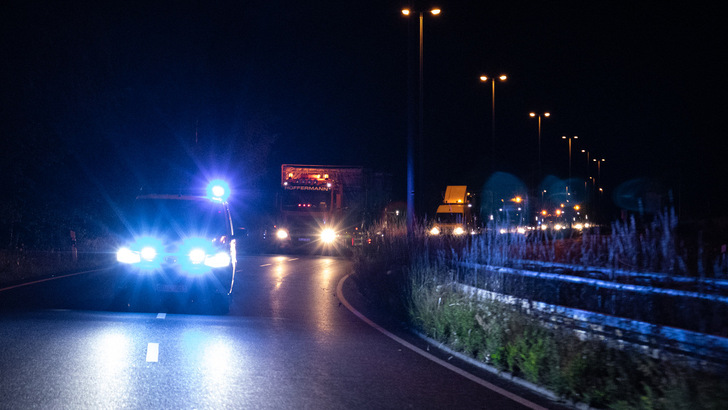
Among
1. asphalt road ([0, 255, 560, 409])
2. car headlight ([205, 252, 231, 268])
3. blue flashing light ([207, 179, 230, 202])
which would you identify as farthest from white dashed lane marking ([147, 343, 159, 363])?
blue flashing light ([207, 179, 230, 202])

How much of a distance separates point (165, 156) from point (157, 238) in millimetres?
19835

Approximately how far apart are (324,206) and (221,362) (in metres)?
26.3

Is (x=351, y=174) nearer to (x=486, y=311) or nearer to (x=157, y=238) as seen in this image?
(x=157, y=238)

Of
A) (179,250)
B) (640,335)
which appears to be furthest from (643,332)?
(179,250)

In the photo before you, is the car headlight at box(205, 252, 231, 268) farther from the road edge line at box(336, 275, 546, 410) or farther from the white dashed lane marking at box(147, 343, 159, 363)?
the white dashed lane marking at box(147, 343, 159, 363)

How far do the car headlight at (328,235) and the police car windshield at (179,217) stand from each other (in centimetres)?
2109

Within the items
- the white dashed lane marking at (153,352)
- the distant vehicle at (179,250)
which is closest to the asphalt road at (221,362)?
the white dashed lane marking at (153,352)

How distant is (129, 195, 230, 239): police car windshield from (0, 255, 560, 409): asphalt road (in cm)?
150

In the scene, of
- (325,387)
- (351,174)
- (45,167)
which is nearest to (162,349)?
(325,387)

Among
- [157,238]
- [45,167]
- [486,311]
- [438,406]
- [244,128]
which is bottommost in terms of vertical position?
[438,406]

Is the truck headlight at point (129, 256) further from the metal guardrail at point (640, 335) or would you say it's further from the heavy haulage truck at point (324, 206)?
the heavy haulage truck at point (324, 206)

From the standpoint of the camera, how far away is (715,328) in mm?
7469

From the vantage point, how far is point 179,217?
43.5 feet

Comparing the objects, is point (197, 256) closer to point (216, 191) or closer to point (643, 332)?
point (216, 191)
